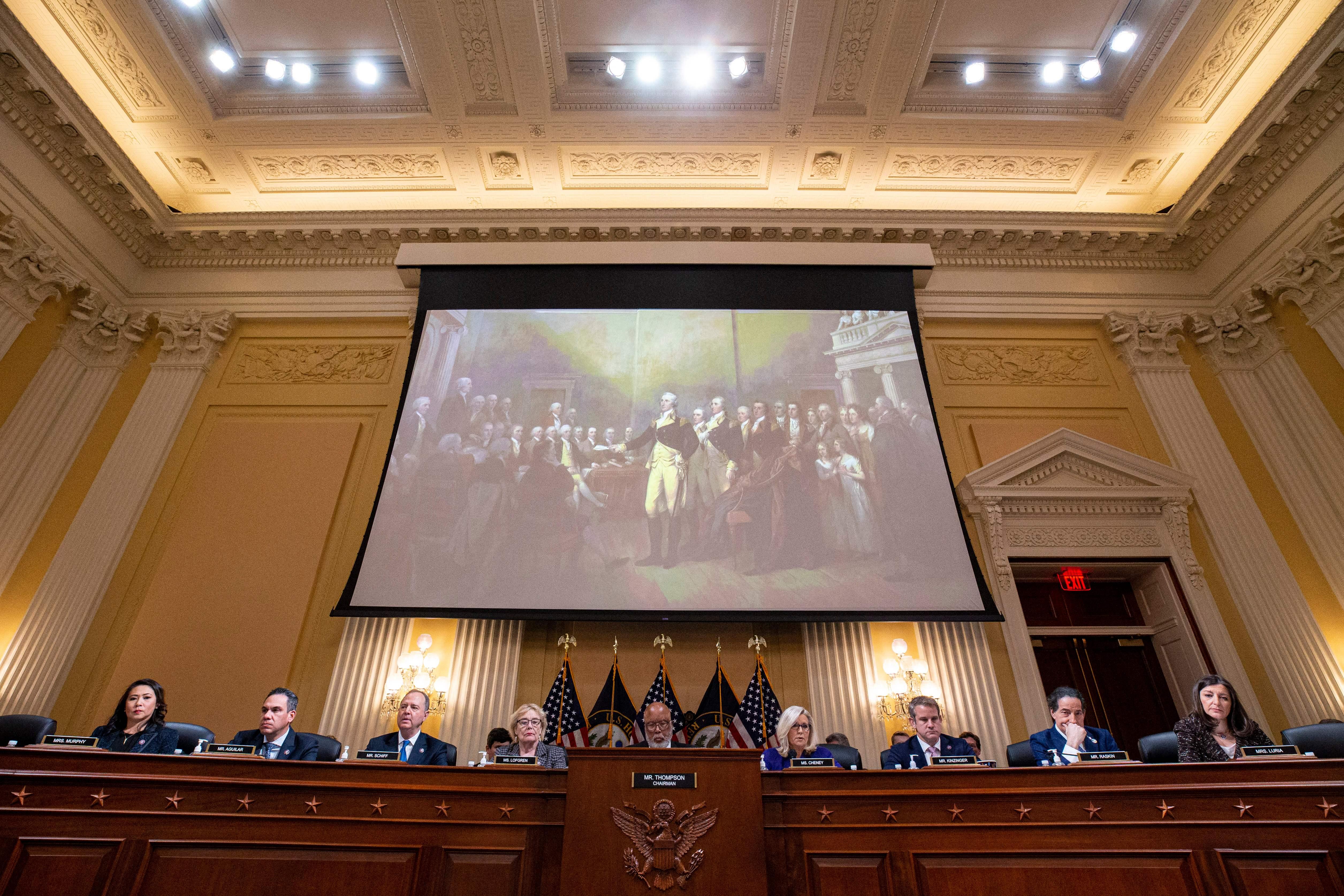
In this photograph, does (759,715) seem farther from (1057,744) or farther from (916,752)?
(1057,744)

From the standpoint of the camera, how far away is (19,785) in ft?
8.77

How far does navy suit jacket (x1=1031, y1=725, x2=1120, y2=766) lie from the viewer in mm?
3783

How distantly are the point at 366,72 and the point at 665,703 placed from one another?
683 centimetres

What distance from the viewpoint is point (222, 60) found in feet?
22.5

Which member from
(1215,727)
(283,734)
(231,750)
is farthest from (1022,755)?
(283,734)

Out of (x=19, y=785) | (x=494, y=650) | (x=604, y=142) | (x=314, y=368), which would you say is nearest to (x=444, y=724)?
(x=494, y=650)

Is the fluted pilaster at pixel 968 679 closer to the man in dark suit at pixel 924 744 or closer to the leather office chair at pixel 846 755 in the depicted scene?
the man in dark suit at pixel 924 744

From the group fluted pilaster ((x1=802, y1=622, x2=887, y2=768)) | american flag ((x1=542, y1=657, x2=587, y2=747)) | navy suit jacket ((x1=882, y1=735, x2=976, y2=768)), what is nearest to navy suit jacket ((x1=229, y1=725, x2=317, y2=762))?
american flag ((x1=542, y1=657, x2=587, y2=747))

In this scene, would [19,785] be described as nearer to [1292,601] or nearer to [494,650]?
[494,650]

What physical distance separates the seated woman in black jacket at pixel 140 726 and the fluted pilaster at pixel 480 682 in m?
2.16

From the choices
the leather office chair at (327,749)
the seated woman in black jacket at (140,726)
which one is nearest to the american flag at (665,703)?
the leather office chair at (327,749)

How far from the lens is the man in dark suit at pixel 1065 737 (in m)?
3.78

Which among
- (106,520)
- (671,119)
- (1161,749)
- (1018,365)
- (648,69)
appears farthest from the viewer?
(1018,365)

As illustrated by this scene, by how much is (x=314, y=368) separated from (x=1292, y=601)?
997 centimetres
